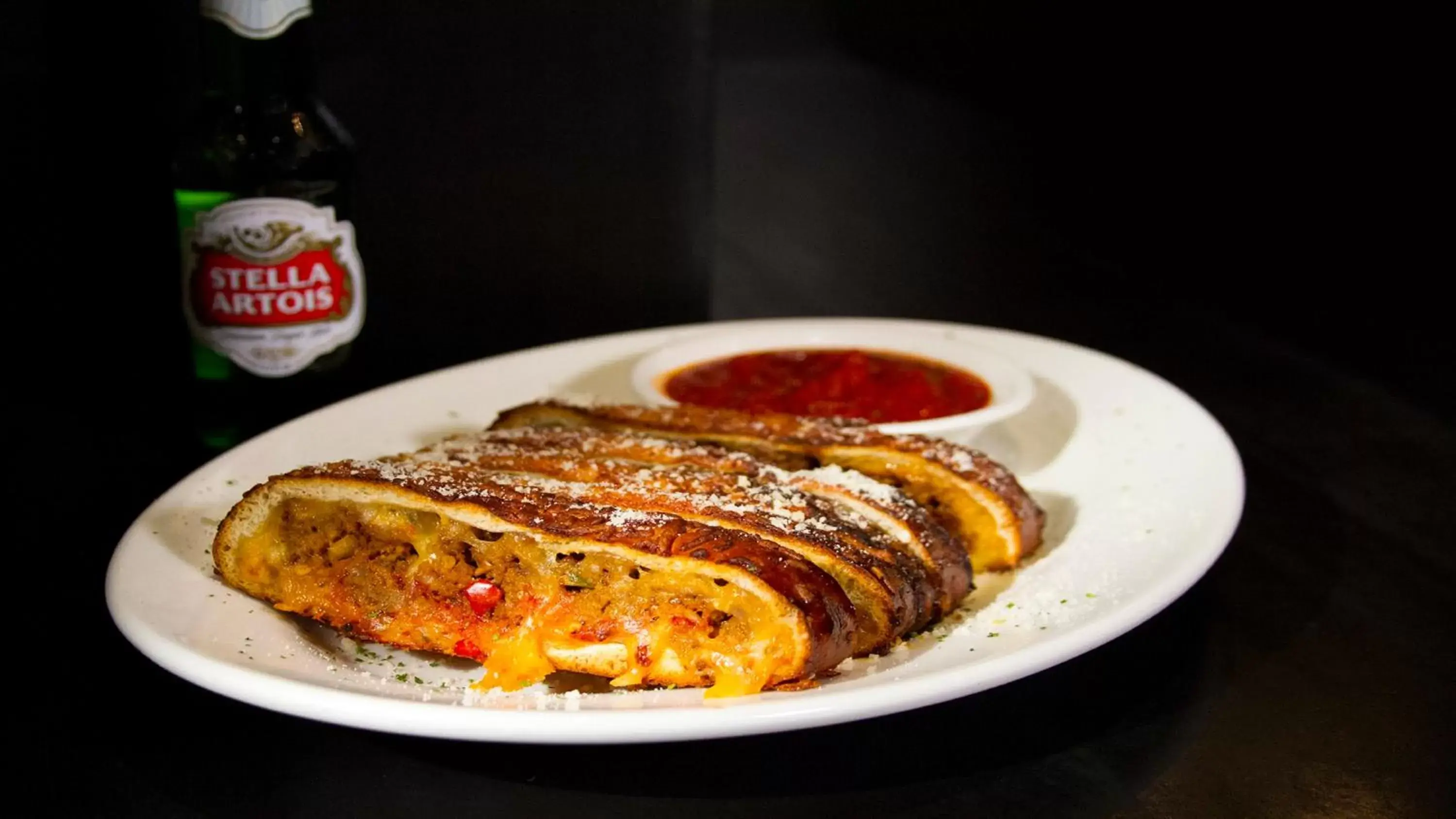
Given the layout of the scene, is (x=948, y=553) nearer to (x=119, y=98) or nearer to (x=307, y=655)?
(x=307, y=655)

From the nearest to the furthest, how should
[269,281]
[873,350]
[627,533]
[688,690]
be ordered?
[688,690] → [627,533] → [269,281] → [873,350]

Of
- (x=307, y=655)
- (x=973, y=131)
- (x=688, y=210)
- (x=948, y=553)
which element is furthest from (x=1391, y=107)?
(x=307, y=655)

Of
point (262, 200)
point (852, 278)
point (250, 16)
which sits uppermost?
point (250, 16)

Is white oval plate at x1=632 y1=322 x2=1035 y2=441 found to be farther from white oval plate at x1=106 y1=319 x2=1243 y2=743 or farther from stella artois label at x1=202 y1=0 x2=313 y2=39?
stella artois label at x1=202 y1=0 x2=313 y2=39

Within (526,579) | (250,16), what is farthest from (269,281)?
(526,579)

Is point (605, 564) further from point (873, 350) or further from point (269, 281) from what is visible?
point (873, 350)

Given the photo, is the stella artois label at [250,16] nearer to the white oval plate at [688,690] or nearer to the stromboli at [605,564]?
the white oval plate at [688,690]

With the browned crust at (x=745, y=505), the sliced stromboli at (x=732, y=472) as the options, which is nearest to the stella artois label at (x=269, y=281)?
the sliced stromboli at (x=732, y=472)

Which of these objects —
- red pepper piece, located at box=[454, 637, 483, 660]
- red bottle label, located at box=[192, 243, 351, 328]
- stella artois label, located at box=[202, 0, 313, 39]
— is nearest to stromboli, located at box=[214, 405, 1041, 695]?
red pepper piece, located at box=[454, 637, 483, 660]
